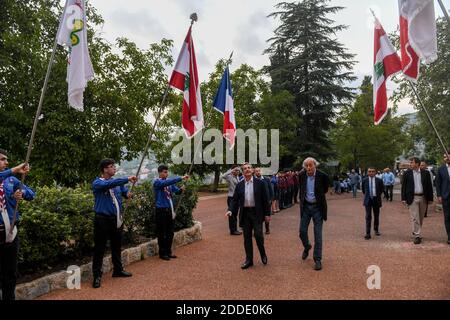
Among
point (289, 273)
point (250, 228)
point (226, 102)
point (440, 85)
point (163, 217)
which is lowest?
point (289, 273)

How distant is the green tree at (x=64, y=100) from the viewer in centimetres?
1152

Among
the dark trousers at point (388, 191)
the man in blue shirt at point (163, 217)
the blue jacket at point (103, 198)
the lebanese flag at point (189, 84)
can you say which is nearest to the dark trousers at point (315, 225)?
the man in blue shirt at point (163, 217)

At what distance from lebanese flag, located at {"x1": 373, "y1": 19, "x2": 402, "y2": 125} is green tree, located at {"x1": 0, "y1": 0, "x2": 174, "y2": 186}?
24.9 feet

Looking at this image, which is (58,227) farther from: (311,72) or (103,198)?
(311,72)

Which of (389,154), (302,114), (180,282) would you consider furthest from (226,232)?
(389,154)

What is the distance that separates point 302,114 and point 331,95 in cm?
310

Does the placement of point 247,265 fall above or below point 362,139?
below

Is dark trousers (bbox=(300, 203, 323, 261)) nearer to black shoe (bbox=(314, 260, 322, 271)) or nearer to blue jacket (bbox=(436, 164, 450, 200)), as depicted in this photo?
black shoe (bbox=(314, 260, 322, 271))

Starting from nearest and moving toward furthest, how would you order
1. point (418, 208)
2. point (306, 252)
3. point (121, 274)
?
point (121, 274)
point (306, 252)
point (418, 208)

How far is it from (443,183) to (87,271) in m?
7.83

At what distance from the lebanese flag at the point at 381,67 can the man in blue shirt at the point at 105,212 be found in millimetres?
4759

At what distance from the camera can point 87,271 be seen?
21.8ft

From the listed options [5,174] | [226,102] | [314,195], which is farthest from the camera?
[226,102]

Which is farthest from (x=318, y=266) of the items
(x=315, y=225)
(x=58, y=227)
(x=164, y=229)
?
(x=58, y=227)
